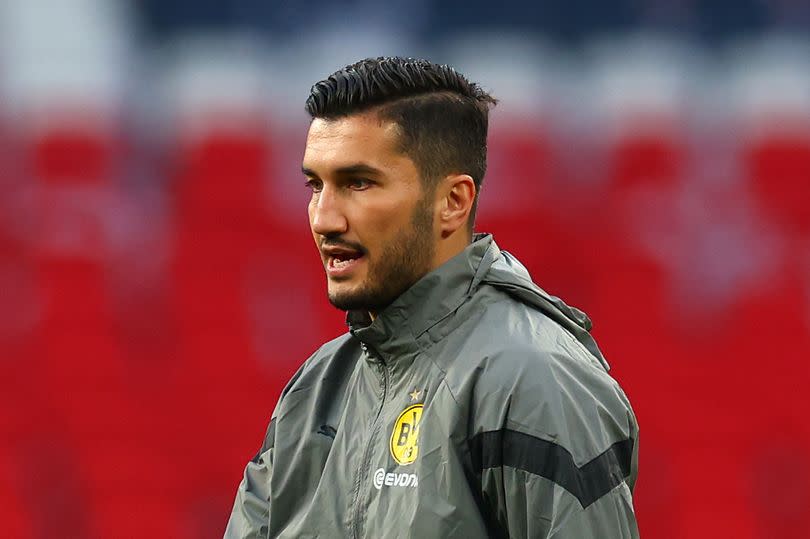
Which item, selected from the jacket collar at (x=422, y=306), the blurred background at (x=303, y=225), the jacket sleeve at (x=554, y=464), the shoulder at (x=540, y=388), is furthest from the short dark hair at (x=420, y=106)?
the blurred background at (x=303, y=225)

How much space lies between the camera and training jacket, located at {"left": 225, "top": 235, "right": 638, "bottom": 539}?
1.62 metres

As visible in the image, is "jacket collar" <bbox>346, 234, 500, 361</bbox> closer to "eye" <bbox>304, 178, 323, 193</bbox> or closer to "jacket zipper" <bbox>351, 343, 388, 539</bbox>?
"jacket zipper" <bbox>351, 343, 388, 539</bbox>

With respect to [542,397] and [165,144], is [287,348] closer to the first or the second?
[165,144]

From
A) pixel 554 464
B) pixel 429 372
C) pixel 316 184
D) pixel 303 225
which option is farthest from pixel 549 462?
pixel 303 225

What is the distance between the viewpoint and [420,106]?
187 cm

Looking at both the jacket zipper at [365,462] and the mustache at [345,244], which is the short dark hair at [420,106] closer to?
the mustache at [345,244]

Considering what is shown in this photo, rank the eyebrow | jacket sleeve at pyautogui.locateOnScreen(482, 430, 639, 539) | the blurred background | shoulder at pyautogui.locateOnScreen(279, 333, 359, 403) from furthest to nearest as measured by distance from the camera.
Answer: the blurred background, shoulder at pyautogui.locateOnScreen(279, 333, 359, 403), the eyebrow, jacket sleeve at pyautogui.locateOnScreen(482, 430, 639, 539)

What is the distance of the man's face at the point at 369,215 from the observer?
1.81 meters

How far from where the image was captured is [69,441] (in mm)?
4922

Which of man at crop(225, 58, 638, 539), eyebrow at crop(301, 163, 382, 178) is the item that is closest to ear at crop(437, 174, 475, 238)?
man at crop(225, 58, 638, 539)

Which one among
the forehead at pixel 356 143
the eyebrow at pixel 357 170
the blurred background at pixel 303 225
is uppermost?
the forehead at pixel 356 143

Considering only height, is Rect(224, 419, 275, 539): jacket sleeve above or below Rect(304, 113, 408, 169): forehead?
below

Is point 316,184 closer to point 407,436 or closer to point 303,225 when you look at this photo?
point 407,436

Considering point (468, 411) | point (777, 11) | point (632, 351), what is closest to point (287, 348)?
point (632, 351)
